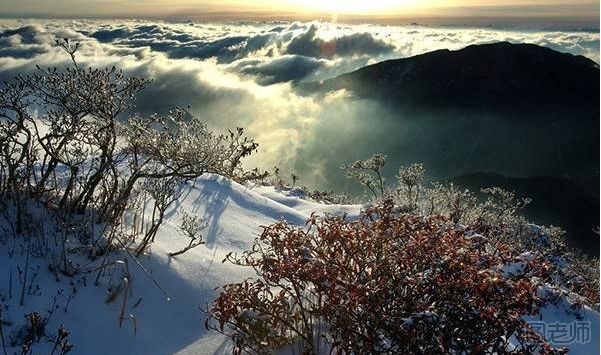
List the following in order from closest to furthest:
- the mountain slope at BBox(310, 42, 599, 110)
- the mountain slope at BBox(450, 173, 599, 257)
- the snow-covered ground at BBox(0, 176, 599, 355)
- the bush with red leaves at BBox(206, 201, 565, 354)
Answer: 1. the bush with red leaves at BBox(206, 201, 565, 354)
2. the snow-covered ground at BBox(0, 176, 599, 355)
3. the mountain slope at BBox(450, 173, 599, 257)
4. the mountain slope at BBox(310, 42, 599, 110)

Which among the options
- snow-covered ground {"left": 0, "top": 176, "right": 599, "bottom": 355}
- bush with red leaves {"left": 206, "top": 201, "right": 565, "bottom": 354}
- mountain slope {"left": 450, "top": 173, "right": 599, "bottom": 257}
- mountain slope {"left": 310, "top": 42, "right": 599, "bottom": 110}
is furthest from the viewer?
mountain slope {"left": 310, "top": 42, "right": 599, "bottom": 110}

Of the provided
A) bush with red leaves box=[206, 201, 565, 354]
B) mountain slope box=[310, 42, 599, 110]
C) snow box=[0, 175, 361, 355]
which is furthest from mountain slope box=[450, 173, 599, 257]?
bush with red leaves box=[206, 201, 565, 354]

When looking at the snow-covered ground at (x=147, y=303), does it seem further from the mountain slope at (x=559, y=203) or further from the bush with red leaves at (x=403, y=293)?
the mountain slope at (x=559, y=203)

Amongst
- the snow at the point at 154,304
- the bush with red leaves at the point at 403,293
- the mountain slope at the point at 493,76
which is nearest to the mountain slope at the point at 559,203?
the mountain slope at the point at 493,76

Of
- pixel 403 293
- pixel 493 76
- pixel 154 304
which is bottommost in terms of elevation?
pixel 493 76

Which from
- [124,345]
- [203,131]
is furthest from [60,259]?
[203,131]

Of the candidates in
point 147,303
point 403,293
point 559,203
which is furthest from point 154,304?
point 559,203

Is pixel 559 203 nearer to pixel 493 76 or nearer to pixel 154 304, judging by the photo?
pixel 493 76

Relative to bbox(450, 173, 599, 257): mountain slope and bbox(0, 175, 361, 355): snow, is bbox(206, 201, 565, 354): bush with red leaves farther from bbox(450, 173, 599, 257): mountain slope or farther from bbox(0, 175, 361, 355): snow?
bbox(450, 173, 599, 257): mountain slope

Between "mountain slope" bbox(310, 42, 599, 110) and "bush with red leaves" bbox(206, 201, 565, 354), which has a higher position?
"bush with red leaves" bbox(206, 201, 565, 354)
